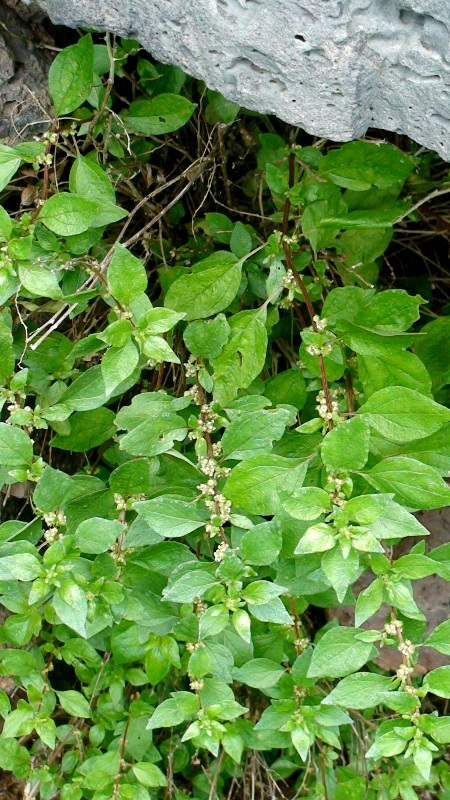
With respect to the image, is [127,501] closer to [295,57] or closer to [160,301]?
[160,301]

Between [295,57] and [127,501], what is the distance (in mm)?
701

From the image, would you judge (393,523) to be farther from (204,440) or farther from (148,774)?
(148,774)

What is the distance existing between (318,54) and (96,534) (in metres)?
0.70

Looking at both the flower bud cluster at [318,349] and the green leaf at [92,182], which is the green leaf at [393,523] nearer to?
the flower bud cluster at [318,349]

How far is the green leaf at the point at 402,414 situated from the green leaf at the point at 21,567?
52 cm

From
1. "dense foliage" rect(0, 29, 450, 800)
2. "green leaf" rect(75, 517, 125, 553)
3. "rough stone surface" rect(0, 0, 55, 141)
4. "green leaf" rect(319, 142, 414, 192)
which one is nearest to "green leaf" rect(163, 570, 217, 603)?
"dense foliage" rect(0, 29, 450, 800)

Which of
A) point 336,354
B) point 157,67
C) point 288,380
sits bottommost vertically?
point 288,380

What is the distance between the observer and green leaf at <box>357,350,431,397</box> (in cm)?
126

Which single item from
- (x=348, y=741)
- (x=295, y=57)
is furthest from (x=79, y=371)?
(x=348, y=741)

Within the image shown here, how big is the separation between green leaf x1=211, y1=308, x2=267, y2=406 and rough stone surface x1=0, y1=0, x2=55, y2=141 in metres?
0.50

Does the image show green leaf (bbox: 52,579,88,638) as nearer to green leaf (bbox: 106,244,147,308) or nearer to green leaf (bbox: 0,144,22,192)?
green leaf (bbox: 106,244,147,308)

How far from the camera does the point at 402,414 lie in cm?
114

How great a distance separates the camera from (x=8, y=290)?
3.73 feet

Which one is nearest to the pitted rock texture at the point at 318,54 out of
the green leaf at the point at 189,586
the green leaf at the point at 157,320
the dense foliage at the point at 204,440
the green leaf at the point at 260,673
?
the dense foliage at the point at 204,440
